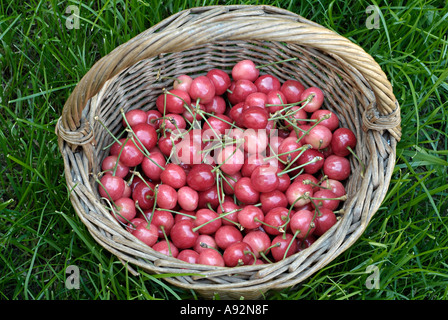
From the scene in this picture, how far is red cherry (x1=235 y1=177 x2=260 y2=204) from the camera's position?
5.08 feet

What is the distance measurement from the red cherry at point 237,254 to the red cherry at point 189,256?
0.31 ft

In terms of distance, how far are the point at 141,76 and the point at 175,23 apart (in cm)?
24

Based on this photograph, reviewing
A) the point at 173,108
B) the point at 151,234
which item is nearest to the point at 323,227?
the point at 151,234

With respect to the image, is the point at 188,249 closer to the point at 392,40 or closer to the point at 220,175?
the point at 220,175

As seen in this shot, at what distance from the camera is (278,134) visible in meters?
1.77

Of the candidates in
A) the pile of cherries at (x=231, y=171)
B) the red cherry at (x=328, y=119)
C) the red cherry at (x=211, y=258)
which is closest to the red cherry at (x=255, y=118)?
the pile of cherries at (x=231, y=171)

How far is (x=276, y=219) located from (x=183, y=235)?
303mm

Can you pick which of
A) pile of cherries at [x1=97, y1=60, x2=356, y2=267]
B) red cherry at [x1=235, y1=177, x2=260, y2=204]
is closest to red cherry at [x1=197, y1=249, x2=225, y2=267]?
pile of cherries at [x1=97, y1=60, x2=356, y2=267]

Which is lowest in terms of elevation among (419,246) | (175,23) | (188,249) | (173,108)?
(419,246)

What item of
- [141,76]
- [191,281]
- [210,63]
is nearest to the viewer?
[191,281]

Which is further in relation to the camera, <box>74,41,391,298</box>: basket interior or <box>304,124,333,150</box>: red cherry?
<box>304,124,333,150</box>: red cherry

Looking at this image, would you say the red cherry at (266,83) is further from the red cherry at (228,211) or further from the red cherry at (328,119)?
the red cherry at (228,211)

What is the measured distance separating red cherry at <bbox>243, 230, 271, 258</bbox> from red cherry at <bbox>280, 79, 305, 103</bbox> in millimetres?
550

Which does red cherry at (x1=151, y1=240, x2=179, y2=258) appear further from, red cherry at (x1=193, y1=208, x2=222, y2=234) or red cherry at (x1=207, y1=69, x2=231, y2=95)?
red cherry at (x1=207, y1=69, x2=231, y2=95)
